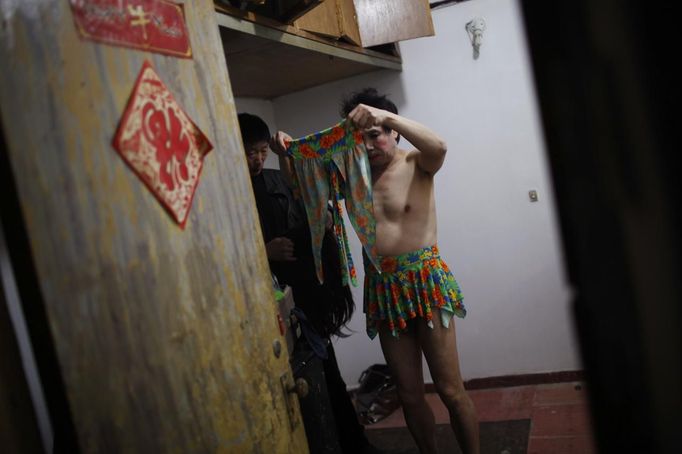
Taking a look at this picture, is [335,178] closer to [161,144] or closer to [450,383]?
[450,383]

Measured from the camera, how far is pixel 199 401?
1321 mm

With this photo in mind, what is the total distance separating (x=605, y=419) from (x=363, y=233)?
1.99 m

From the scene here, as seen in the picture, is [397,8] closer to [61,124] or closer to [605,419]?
[61,124]

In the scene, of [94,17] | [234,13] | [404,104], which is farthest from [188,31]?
[404,104]

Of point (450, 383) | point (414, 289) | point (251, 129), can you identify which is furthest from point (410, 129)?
point (450, 383)

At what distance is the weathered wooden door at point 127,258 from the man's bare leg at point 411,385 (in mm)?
1149

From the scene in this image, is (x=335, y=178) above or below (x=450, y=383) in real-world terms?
above

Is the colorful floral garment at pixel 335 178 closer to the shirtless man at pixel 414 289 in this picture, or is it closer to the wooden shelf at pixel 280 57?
the shirtless man at pixel 414 289

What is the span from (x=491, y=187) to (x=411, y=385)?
65.9 inches

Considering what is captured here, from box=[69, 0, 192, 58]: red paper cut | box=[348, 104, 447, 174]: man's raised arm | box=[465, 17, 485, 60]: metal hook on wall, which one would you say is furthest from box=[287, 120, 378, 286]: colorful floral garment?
box=[465, 17, 485, 60]: metal hook on wall

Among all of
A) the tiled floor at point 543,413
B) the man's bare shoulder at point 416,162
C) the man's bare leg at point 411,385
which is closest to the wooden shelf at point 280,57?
the man's bare shoulder at point 416,162

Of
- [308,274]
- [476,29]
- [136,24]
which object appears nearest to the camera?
[136,24]

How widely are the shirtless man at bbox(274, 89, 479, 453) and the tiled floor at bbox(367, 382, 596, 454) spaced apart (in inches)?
26.2

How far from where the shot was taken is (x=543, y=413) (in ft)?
11.3
